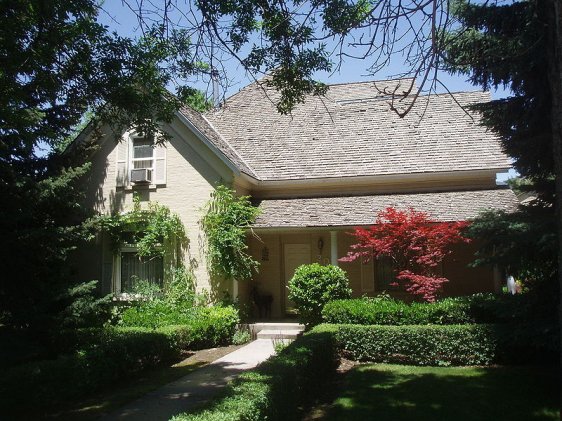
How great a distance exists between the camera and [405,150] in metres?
16.8

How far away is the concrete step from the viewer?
1363cm

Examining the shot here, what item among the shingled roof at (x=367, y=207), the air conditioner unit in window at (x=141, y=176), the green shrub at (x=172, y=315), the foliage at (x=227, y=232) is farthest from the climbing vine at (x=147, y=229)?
the shingled roof at (x=367, y=207)

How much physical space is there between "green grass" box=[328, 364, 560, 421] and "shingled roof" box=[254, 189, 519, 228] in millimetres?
5075

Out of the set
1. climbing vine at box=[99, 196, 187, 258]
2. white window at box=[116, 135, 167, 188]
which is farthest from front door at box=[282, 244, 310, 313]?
white window at box=[116, 135, 167, 188]

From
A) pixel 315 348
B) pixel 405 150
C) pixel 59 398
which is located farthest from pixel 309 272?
pixel 59 398

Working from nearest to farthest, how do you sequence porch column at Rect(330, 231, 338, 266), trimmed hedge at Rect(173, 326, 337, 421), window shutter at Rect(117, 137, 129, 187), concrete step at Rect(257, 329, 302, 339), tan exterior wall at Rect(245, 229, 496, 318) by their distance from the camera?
trimmed hedge at Rect(173, 326, 337, 421)
concrete step at Rect(257, 329, 302, 339)
porch column at Rect(330, 231, 338, 266)
tan exterior wall at Rect(245, 229, 496, 318)
window shutter at Rect(117, 137, 129, 187)

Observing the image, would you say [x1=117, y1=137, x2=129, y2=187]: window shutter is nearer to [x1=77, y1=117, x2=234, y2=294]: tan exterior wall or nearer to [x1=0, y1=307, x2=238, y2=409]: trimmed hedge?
[x1=77, y1=117, x2=234, y2=294]: tan exterior wall

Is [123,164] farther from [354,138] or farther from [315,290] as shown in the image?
[354,138]

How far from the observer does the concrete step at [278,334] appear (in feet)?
44.7

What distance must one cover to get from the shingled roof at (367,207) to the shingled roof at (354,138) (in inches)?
32.2

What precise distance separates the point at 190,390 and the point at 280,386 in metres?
2.82

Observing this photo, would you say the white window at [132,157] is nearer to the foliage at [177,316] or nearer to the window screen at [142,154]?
the window screen at [142,154]

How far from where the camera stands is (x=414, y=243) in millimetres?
12984

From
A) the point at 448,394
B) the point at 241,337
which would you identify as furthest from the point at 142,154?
the point at 448,394
